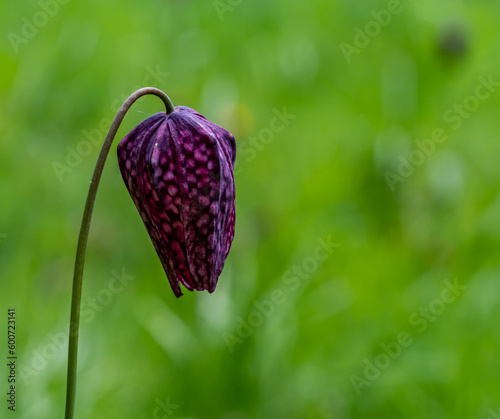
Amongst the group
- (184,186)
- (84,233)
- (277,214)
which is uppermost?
(184,186)

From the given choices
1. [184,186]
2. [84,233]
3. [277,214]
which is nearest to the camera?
[84,233]

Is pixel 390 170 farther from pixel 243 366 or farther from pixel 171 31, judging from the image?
pixel 171 31

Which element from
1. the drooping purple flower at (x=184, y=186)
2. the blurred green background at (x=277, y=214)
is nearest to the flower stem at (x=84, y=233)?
the drooping purple flower at (x=184, y=186)

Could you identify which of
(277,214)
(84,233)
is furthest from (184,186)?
(277,214)

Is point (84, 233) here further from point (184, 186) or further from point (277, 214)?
point (277, 214)

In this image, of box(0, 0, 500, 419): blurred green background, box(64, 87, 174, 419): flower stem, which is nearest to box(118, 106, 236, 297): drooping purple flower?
box(64, 87, 174, 419): flower stem

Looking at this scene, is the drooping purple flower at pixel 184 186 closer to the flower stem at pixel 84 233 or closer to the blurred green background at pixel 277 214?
the flower stem at pixel 84 233
